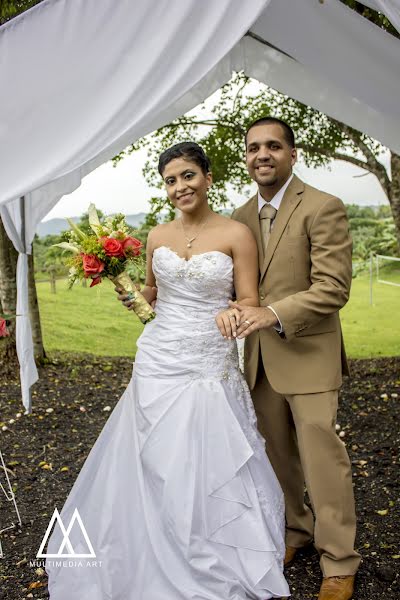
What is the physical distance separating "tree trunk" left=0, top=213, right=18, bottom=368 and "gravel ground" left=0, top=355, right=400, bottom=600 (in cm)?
18

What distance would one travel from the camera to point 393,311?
9117 millimetres

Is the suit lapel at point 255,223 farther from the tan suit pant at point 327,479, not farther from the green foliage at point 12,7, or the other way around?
the green foliage at point 12,7

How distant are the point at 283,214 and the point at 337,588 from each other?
1466 millimetres

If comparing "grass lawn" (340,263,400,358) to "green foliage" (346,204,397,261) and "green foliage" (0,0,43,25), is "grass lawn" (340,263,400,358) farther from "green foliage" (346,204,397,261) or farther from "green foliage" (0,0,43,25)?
"green foliage" (0,0,43,25)

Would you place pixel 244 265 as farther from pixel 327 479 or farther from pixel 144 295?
pixel 327 479

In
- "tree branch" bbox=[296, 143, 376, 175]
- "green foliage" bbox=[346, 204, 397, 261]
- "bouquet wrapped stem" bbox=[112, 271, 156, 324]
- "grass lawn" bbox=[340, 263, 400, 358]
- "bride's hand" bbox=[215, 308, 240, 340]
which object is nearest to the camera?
"bride's hand" bbox=[215, 308, 240, 340]

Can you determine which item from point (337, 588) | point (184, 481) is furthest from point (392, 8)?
point (337, 588)

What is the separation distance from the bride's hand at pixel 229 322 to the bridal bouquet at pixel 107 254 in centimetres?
41

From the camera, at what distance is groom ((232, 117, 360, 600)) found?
2566 mm

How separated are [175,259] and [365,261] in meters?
6.89

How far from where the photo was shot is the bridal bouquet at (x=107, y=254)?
267cm
